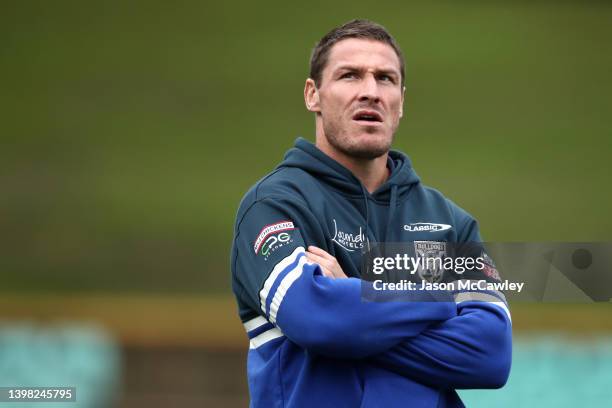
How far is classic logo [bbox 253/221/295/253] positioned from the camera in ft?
6.72

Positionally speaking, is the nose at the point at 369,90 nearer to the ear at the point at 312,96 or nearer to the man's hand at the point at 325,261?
the ear at the point at 312,96

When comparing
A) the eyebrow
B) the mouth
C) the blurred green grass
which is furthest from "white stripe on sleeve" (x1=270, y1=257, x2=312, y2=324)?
the blurred green grass

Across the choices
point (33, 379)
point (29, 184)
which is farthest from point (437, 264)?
point (29, 184)

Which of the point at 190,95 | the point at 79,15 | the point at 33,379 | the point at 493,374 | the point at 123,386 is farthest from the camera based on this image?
the point at 79,15

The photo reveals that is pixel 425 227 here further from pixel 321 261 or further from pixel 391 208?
pixel 321 261

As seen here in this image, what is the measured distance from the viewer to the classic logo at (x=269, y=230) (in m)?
2.05

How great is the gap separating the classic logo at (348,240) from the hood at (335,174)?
0.37 feet

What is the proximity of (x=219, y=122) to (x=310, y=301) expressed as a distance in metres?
5.51

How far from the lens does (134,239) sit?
6.84 meters

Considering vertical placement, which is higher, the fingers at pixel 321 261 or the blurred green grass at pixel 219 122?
the fingers at pixel 321 261

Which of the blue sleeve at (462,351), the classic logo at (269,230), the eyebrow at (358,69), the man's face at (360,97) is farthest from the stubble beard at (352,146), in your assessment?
the blue sleeve at (462,351)

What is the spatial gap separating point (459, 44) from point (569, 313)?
2759 millimetres

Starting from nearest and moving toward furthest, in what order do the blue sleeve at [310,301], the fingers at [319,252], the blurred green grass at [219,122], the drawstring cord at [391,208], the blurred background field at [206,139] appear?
the blue sleeve at [310,301] < the fingers at [319,252] < the drawstring cord at [391,208] < the blurred background field at [206,139] < the blurred green grass at [219,122]

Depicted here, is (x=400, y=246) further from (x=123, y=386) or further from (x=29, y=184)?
(x=29, y=184)
